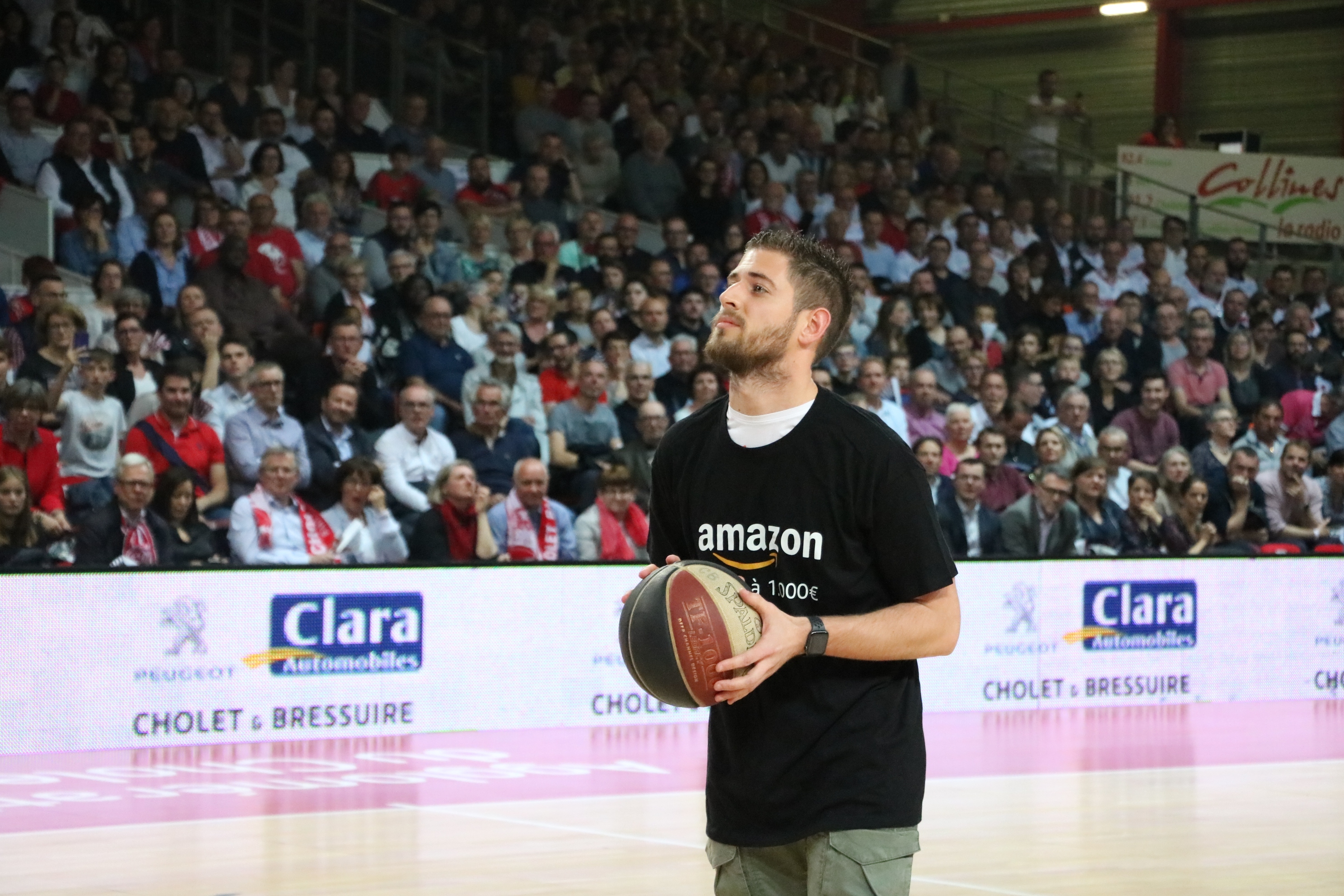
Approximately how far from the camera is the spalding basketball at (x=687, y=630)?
3.64 meters

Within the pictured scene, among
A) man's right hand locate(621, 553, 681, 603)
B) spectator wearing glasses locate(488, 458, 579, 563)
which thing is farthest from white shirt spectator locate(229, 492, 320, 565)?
man's right hand locate(621, 553, 681, 603)

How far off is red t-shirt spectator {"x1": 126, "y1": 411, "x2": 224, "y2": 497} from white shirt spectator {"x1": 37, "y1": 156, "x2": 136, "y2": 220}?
2544 mm

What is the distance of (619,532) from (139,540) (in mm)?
3122

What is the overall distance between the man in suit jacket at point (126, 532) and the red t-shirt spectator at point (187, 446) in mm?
364

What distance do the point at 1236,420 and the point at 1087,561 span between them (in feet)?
11.6

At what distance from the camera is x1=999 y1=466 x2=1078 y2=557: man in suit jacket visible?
44.9 ft

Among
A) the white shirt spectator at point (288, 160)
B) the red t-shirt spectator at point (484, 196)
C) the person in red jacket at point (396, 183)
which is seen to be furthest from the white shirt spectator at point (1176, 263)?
the white shirt spectator at point (288, 160)

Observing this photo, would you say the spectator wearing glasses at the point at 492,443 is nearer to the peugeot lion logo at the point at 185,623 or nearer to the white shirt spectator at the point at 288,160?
the peugeot lion logo at the point at 185,623

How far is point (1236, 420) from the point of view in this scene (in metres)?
16.2

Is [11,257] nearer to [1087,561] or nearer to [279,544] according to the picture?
[279,544]

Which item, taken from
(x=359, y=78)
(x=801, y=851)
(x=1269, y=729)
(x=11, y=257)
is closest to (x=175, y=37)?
(x=359, y=78)

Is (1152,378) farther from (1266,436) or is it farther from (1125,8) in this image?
(1125,8)

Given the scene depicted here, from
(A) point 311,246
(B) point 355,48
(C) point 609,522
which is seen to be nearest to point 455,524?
(C) point 609,522

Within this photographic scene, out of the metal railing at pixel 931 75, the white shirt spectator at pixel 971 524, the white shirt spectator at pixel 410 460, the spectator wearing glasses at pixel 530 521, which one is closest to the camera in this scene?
the spectator wearing glasses at pixel 530 521
